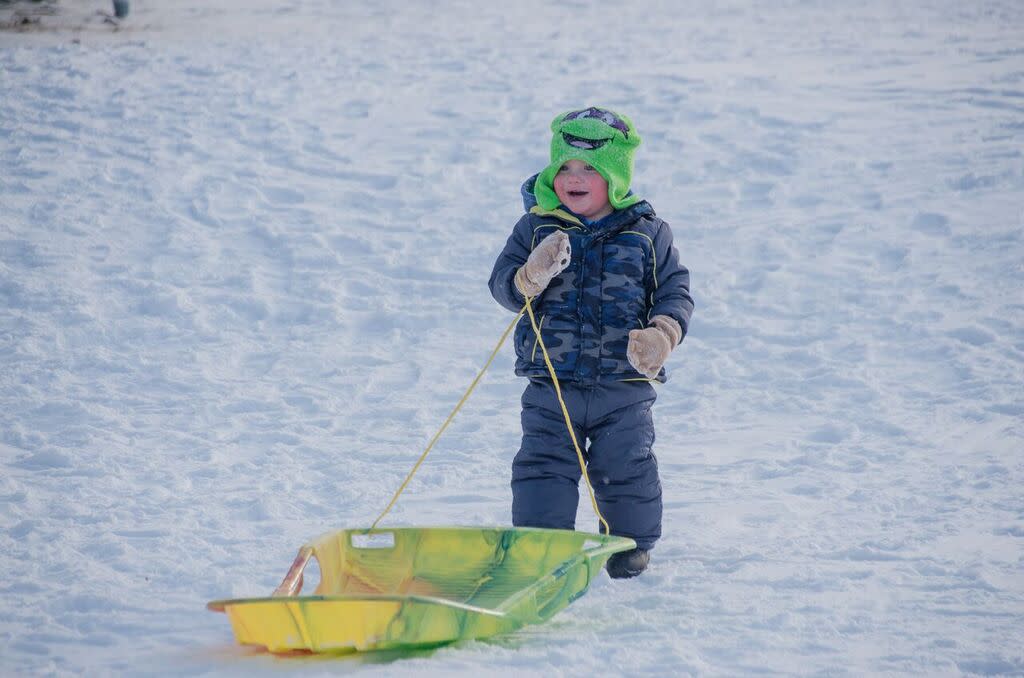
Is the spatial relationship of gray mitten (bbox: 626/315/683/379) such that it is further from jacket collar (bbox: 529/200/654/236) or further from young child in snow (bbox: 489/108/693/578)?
jacket collar (bbox: 529/200/654/236)

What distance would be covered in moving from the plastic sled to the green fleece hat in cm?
94

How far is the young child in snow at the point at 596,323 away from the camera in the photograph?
3.42m

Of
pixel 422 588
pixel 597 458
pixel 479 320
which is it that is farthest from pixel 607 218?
pixel 479 320

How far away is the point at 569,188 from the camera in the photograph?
135 inches

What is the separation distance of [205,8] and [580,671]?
33.9 feet

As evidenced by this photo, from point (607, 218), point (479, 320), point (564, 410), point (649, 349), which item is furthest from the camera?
point (479, 320)

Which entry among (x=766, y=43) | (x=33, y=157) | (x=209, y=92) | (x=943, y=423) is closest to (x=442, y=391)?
(x=943, y=423)

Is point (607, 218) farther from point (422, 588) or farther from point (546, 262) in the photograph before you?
point (422, 588)

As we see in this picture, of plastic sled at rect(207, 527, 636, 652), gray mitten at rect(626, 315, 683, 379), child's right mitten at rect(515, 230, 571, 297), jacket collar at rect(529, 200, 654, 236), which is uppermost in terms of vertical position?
jacket collar at rect(529, 200, 654, 236)

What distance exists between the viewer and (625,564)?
134 inches

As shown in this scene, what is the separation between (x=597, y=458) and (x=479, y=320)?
2.80 m

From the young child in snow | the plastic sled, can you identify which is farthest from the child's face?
the plastic sled

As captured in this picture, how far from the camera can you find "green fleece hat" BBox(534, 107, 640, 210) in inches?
135

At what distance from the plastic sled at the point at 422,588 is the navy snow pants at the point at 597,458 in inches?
8.0
